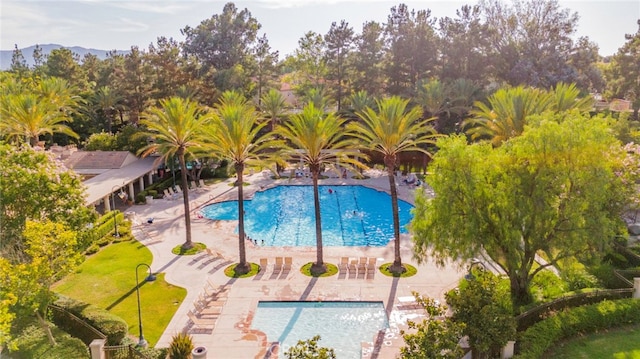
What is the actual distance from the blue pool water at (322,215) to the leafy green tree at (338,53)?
22900mm

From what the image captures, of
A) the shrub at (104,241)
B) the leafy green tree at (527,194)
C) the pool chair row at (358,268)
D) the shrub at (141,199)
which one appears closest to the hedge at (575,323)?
the leafy green tree at (527,194)

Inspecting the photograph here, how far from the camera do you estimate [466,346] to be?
687 inches

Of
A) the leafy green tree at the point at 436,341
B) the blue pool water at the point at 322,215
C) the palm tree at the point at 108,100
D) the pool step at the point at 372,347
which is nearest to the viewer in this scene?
the leafy green tree at the point at 436,341

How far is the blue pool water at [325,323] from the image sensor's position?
18.6 m

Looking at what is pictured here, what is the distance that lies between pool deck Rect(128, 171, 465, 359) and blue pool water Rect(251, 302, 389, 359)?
1.33 ft

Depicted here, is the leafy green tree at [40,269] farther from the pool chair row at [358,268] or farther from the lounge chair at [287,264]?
the pool chair row at [358,268]

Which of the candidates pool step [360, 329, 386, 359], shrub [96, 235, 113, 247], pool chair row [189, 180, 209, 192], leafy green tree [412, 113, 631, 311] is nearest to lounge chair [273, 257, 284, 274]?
pool step [360, 329, 386, 359]

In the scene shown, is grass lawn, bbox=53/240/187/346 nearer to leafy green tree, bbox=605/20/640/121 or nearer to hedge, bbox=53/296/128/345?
hedge, bbox=53/296/128/345

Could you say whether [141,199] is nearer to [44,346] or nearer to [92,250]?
[92,250]

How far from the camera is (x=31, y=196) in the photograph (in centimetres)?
1992

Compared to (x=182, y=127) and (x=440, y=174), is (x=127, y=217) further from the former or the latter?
(x=440, y=174)

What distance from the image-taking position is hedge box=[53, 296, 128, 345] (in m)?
17.6

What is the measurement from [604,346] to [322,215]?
22712 mm

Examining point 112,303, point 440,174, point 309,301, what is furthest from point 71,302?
point 440,174
